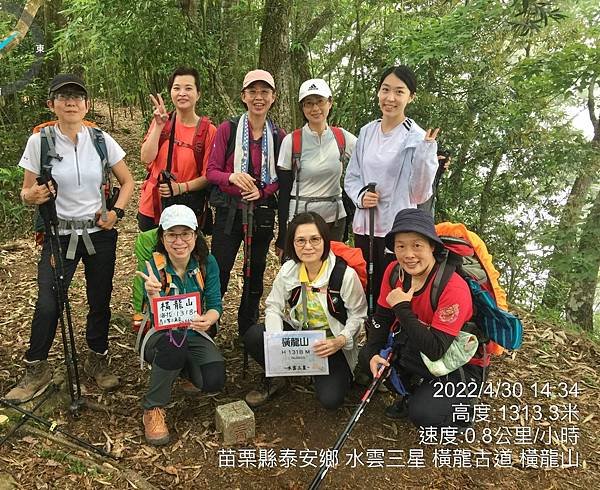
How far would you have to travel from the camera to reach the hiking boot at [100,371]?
12.8ft

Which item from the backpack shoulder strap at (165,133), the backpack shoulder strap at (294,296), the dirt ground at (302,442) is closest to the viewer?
the dirt ground at (302,442)

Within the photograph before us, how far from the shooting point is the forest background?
754cm

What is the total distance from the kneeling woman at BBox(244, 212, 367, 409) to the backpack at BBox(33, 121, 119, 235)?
4.55 feet

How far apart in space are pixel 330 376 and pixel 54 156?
8.26ft

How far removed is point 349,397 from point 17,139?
7.58m

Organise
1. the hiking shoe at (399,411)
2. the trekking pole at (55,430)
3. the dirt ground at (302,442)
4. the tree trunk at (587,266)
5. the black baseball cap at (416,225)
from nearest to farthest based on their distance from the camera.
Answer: the black baseball cap at (416,225) → the dirt ground at (302,442) → the trekking pole at (55,430) → the hiking shoe at (399,411) → the tree trunk at (587,266)

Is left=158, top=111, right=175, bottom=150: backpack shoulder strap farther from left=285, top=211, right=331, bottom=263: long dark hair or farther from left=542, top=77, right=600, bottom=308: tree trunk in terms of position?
left=542, top=77, right=600, bottom=308: tree trunk

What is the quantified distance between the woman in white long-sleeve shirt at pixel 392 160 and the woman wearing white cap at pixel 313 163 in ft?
0.63

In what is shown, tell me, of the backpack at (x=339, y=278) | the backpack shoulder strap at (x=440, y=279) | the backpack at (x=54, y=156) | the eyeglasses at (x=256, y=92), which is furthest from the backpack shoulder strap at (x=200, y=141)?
the backpack shoulder strap at (x=440, y=279)

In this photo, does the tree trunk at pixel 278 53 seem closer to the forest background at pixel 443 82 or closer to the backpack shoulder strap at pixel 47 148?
the forest background at pixel 443 82

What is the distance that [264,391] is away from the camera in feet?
12.8

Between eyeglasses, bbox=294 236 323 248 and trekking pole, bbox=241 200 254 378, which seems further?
trekking pole, bbox=241 200 254 378

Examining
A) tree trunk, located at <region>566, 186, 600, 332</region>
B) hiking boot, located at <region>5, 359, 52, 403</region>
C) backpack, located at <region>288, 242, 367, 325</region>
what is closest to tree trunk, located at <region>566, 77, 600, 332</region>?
tree trunk, located at <region>566, 186, 600, 332</region>

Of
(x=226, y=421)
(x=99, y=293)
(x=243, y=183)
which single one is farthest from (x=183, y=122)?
(x=226, y=421)
